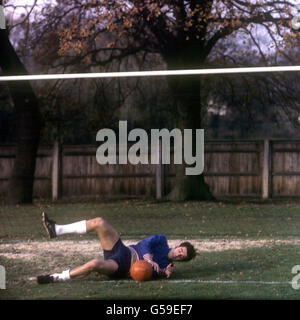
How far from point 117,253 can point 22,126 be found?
815 centimetres

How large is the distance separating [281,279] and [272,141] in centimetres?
917

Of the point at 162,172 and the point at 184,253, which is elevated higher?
the point at 162,172

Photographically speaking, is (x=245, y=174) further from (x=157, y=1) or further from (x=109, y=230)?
(x=109, y=230)

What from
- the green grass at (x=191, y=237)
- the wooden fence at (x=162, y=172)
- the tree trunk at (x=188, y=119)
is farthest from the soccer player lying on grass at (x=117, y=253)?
the wooden fence at (x=162, y=172)

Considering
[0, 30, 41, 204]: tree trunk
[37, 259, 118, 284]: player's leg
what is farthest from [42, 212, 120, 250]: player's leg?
[0, 30, 41, 204]: tree trunk

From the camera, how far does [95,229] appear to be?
241 inches

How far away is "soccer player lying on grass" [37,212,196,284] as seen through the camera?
5963mm

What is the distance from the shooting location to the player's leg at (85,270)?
19.1 ft

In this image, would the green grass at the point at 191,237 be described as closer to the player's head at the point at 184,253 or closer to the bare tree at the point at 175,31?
the player's head at the point at 184,253

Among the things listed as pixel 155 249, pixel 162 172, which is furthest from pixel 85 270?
pixel 162 172

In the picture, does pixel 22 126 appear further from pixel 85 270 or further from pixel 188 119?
pixel 85 270

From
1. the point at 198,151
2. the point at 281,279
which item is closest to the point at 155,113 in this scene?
the point at 198,151

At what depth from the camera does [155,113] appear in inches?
676

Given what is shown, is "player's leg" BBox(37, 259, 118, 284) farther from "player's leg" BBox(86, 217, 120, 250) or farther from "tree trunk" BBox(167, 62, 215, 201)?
"tree trunk" BBox(167, 62, 215, 201)
